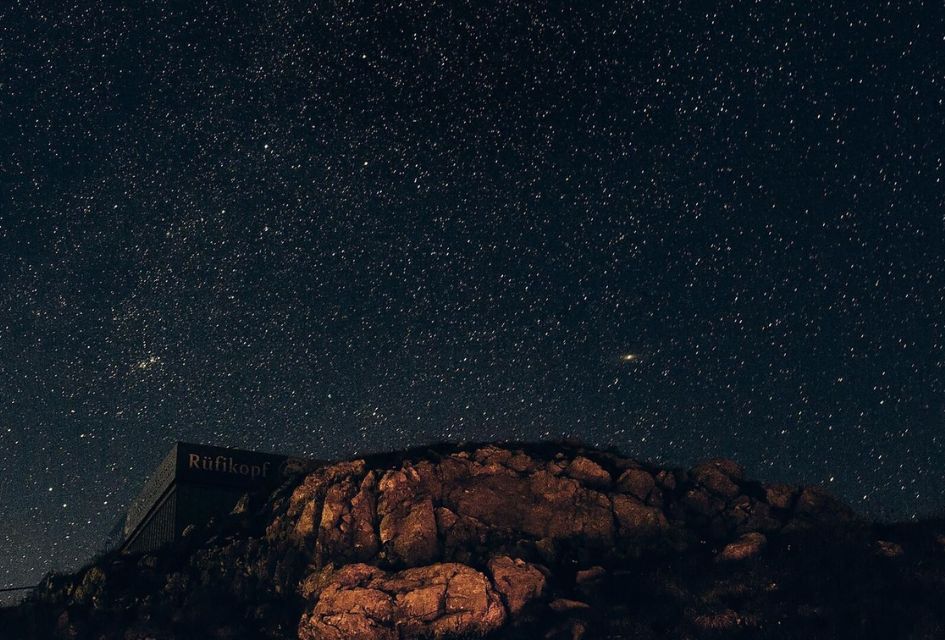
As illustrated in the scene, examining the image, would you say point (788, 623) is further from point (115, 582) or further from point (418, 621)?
point (115, 582)

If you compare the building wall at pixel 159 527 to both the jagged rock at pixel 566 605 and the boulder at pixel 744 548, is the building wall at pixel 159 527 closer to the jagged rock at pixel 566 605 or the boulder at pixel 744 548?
the jagged rock at pixel 566 605

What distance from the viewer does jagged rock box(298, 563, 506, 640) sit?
51.7 m

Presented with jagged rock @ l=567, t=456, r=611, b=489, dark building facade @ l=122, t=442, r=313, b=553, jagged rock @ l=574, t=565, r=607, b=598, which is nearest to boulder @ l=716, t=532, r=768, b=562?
jagged rock @ l=574, t=565, r=607, b=598

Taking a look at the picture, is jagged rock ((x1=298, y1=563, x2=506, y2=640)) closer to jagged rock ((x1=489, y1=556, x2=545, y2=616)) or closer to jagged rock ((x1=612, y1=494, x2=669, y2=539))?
jagged rock ((x1=489, y1=556, x2=545, y2=616))

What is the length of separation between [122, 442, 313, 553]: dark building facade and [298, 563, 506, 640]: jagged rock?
2687 centimetres

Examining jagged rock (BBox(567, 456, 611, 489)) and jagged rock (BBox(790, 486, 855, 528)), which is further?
jagged rock (BBox(567, 456, 611, 489))

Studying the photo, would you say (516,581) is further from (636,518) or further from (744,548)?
(744,548)

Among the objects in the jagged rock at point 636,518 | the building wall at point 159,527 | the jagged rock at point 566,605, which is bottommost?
the jagged rock at point 566,605

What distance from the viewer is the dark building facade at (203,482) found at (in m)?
Answer: 82.1

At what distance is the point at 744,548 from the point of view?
192ft

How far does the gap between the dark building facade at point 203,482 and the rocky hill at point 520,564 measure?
964cm

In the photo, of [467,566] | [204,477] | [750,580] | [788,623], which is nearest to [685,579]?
[750,580]

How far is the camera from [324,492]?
2547 inches

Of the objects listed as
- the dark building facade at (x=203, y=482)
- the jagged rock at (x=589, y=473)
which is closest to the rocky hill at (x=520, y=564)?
the jagged rock at (x=589, y=473)
